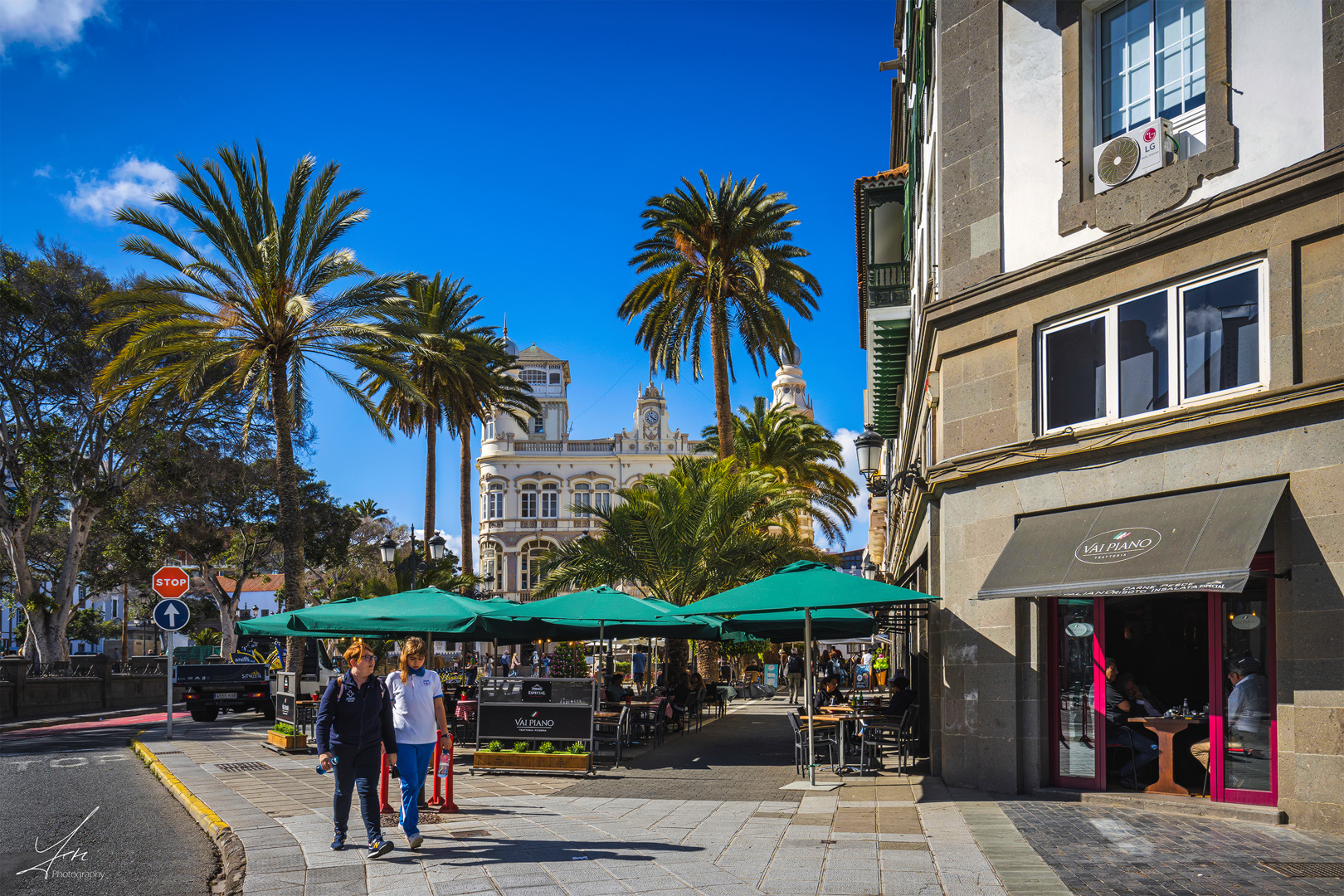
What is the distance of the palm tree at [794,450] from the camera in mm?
39469

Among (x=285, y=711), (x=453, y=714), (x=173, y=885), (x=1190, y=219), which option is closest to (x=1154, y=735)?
(x=1190, y=219)

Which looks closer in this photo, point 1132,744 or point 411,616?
point 1132,744

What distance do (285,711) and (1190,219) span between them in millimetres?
14032

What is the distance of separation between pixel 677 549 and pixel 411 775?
54.4ft

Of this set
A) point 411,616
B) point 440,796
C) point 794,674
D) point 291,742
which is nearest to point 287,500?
point 291,742

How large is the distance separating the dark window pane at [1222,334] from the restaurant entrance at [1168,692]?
1.66 meters

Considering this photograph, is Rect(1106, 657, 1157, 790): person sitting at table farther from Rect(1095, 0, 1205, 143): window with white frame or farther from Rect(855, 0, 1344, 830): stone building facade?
Rect(1095, 0, 1205, 143): window with white frame

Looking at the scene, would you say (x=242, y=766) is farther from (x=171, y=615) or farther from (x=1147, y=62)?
(x=1147, y=62)

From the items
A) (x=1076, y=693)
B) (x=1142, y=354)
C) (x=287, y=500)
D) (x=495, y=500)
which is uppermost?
(x=495, y=500)

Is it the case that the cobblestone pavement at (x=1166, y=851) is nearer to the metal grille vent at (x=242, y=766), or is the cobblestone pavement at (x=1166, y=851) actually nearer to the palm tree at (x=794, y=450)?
the metal grille vent at (x=242, y=766)

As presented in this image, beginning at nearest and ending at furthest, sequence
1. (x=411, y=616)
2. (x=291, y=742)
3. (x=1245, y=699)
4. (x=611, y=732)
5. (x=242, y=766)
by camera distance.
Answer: (x=1245, y=699) → (x=411, y=616) → (x=242, y=766) → (x=291, y=742) → (x=611, y=732)

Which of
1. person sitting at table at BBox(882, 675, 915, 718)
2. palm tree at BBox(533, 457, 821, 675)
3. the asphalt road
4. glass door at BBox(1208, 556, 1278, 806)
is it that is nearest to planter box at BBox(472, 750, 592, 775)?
the asphalt road

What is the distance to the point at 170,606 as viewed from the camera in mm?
18141

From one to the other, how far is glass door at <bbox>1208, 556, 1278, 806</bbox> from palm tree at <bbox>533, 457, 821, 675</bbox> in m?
15.1
